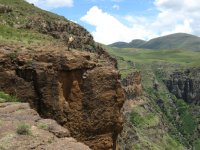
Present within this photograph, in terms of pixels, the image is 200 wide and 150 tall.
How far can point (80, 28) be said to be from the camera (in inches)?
2837

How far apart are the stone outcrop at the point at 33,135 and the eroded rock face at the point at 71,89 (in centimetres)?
951

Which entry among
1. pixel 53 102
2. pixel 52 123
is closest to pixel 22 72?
pixel 53 102

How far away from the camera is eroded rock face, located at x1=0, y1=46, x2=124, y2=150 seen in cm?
3497

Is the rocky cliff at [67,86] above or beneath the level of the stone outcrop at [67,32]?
beneath

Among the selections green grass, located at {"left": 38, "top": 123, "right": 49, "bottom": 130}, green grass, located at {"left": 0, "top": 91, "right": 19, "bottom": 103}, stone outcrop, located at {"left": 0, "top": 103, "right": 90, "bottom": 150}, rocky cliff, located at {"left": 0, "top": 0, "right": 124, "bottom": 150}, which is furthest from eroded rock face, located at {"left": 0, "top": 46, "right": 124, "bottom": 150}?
green grass, located at {"left": 38, "top": 123, "right": 49, "bottom": 130}

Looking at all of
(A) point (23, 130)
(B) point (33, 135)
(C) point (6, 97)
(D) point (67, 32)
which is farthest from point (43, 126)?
(D) point (67, 32)

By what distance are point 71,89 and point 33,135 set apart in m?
15.6

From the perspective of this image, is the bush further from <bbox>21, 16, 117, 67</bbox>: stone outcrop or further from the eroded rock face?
<bbox>21, 16, 117, 67</bbox>: stone outcrop

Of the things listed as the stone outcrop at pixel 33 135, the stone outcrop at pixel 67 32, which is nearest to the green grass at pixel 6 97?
the stone outcrop at pixel 33 135

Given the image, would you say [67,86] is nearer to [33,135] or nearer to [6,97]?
[6,97]

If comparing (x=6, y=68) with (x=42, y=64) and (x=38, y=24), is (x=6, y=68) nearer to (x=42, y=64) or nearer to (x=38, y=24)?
(x=42, y=64)

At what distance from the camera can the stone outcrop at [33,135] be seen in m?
20.2

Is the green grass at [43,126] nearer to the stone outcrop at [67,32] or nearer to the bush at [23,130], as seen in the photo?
the bush at [23,130]

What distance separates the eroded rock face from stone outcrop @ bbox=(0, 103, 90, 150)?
951cm
